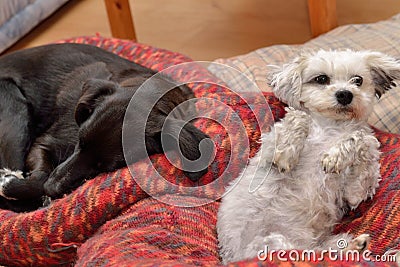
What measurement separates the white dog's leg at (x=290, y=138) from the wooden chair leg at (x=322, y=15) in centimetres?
117

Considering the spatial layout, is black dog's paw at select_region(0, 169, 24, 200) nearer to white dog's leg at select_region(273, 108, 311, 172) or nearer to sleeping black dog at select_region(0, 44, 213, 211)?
sleeping black dog at select_region(0, 44, 213, 211)

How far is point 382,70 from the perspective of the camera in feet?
5.01

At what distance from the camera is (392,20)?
2469mm

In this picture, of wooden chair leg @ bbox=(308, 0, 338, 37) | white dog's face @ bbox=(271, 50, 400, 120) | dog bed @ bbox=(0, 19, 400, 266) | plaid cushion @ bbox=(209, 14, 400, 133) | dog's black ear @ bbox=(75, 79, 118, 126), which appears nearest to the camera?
dog bed @ bbox=(0, 19, 400, 266)

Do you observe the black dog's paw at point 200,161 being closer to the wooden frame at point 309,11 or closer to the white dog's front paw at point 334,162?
the white dog's front paw at point 334,162

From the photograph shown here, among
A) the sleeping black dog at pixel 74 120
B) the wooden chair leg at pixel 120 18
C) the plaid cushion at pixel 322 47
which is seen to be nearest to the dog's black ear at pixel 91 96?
the sleeping black dog at pixel 74 120

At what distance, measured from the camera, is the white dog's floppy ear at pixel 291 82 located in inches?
60.0

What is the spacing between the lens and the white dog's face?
1.47 m

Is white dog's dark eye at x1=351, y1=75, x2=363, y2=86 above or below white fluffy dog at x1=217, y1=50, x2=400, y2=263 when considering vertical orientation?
above

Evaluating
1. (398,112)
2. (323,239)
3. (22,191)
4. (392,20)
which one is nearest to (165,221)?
(323,239)

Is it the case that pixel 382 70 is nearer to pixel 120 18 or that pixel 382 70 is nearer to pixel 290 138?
pixel 290 138

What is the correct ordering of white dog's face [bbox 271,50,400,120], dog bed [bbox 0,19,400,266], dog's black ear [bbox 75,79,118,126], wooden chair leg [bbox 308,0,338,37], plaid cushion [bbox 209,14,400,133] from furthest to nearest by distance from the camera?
wooden chair leg [bbox 308,0,338,37] < plaid cushion [bbox 209,14,400,133] < dog's black ear [bbox 75,79,118,126] < white dog's face [bbox 271,50,400,120] < dog bed [bbox 0,19,400,266]

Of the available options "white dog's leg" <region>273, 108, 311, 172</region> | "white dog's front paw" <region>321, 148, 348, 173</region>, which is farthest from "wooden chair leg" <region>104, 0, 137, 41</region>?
"white dog's front paw" <region>321, 148, 348, 173</region>

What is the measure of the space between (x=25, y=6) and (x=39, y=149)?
4.87 ft
